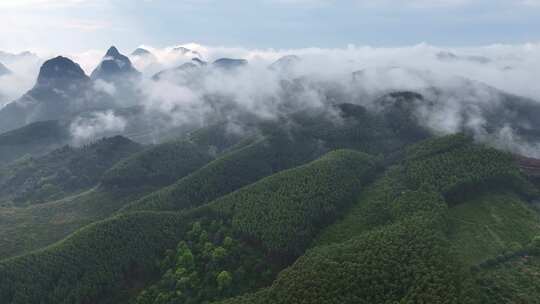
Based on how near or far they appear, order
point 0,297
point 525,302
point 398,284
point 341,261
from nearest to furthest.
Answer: point 525,302
point 398,284
point 341,261
point 0,297

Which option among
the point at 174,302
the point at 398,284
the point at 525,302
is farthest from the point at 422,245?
the point at 174,302

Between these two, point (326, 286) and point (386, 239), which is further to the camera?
point (386, 239)

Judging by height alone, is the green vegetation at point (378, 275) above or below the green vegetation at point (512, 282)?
above

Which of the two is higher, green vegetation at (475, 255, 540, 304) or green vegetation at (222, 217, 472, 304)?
green vegetation at (222, 217, 472, 304)

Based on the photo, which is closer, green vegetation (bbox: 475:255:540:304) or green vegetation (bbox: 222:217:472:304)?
green vegetation (bbox: 475:255:540:304)

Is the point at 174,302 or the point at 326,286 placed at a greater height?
the point at 326,286

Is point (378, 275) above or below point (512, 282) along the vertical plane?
above

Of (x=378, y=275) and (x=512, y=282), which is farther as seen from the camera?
(x=378, y=275)

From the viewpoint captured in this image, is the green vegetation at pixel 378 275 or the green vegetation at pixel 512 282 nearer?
the green vegetation at pixel 512 282

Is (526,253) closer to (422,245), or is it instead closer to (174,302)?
(422,245)

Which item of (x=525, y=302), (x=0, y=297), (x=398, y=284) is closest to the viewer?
(x=525, y=302)
